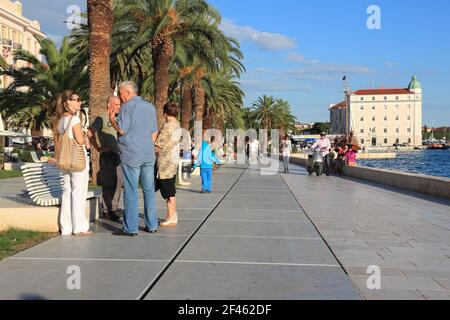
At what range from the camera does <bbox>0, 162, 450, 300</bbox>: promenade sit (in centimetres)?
457

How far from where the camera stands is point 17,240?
668 centimetres

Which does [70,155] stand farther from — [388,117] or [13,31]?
[388,117]

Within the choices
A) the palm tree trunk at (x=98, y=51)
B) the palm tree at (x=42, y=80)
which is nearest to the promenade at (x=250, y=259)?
the palm tree trunk at (x=98, y=51)

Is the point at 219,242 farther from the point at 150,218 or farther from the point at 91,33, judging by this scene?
the point at 91,33

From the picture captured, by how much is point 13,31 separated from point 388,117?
140089 millimetres

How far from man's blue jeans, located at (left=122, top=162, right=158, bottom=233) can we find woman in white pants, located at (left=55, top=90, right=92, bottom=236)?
0.54 meters

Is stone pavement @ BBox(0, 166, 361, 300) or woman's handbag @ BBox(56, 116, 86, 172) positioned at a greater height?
woman's handbag @ BBox(56, 116, 86, 172)

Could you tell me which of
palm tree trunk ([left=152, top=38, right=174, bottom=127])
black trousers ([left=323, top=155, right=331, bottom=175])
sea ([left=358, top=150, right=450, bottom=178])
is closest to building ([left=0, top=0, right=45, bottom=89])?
sea ([left=358, top=150, right=450, bottom=178])

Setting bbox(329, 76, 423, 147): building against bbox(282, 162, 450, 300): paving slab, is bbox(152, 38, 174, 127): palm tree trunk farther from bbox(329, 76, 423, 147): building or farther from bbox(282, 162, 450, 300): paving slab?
bbox(329, 76, 423, 147): building

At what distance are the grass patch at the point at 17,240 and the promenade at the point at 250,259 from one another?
0.18 metres

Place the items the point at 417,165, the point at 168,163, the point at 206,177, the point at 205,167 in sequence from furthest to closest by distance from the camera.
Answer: the point at 417,165 < the point at 206,177 < the point at 205,167 < the point at 168,163

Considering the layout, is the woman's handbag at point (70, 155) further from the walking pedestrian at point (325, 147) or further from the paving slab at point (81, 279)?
the walking pedestrian at point (325, 147)

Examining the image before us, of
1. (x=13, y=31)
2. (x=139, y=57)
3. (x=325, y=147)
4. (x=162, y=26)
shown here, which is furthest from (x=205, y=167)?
(x=13, y=31)

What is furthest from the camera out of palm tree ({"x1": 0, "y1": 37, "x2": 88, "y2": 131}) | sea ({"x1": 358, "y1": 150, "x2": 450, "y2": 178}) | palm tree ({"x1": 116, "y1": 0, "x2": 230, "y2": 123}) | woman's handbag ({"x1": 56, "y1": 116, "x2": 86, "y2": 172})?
sea ({"x1": 358, "y1": 150, "x2": 450, "y2": 178})
